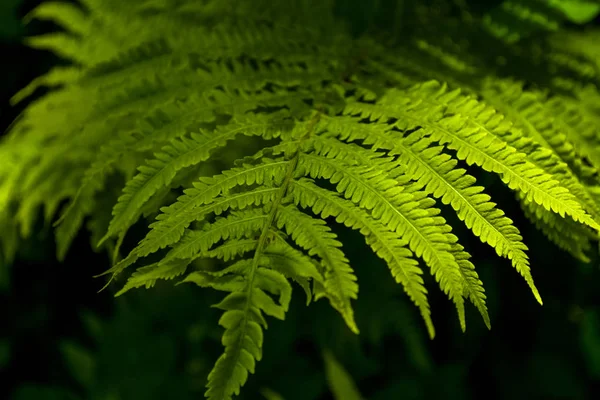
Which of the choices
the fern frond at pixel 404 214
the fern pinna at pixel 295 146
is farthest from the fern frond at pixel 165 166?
the fern frond at pixel 404 214

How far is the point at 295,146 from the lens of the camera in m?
0.68

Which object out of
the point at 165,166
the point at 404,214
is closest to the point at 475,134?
the point at 404,214

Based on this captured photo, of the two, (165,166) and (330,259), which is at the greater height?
(165,166)

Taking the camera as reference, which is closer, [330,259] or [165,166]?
[330,259]

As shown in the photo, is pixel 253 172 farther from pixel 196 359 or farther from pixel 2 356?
pixel 2 356

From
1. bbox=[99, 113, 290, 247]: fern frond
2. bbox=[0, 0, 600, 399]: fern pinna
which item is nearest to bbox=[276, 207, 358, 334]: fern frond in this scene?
bbox=[0, 0, 600, 399]: fern pinna

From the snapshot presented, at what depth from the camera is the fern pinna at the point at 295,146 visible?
58cm

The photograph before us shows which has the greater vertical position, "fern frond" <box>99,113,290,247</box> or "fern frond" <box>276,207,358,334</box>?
"fern frond" <box>99,113,290,247</box>

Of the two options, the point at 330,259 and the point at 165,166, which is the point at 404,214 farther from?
the point at 165,166

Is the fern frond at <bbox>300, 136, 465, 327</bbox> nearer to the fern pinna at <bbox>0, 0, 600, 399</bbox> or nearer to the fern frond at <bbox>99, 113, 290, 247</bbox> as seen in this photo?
the fern pinna at <bbox>0, 0, 600, 399</bbox>

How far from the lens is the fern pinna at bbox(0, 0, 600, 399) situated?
1.90 feet

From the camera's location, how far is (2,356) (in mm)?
1823

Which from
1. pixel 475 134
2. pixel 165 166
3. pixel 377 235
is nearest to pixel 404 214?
pixel 377 235

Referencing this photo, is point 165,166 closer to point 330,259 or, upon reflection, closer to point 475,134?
point 330,259
